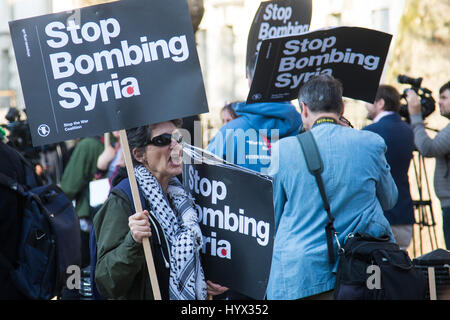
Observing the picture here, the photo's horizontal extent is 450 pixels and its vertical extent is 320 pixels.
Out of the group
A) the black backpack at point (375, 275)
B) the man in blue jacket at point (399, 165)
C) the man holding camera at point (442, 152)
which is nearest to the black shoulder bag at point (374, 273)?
the black backpack at point (375, 275)

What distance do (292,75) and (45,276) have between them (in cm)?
191

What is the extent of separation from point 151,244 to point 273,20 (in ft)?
8.31

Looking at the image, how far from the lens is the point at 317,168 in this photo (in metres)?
3.65

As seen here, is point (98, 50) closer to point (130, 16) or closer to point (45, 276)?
point (130, 16)

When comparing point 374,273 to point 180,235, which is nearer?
point 180,235

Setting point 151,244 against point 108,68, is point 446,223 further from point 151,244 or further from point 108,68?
point 108,68

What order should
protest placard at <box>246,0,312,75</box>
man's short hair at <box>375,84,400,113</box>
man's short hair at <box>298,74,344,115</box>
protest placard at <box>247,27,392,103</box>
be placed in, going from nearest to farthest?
1. man's short hair at <box>298,74,344,115</box>
2. protest placard at <box>247,27,392,103</box>
3. protest placard at <box>246,0,312,75</box>
4. man's short hair at <box>375,84,400,113</box>

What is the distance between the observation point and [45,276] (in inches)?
164

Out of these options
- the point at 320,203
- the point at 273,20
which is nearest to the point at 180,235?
the point at 320,203

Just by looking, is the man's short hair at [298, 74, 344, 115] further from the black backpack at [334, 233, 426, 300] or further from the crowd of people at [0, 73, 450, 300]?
the black backpack at [334, 233, 426, 300]

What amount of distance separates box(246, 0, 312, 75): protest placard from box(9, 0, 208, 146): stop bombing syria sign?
1929mm

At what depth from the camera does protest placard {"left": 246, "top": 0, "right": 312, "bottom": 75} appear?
17.3ft

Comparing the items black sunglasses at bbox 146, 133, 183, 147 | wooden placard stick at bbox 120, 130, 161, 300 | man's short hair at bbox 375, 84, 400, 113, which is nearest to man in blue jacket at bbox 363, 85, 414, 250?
man's short hair at bbox 375, 84, 400, 113
